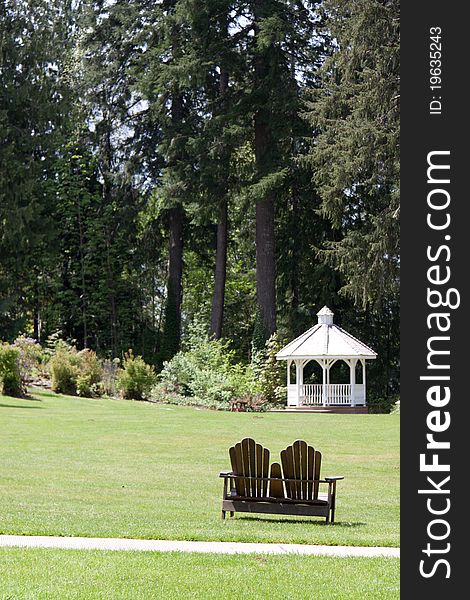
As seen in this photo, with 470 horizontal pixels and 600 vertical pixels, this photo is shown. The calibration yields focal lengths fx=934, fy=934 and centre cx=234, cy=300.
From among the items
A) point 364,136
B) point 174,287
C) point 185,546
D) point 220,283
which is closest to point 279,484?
point 185,546

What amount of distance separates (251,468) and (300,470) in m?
0.54

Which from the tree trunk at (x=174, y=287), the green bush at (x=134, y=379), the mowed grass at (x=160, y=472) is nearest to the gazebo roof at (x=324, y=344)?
the green bush at (x=134, y=379)

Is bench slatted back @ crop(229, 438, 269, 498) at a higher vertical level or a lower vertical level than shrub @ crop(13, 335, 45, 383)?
lower

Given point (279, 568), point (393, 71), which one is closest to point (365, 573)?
point (279, 568)

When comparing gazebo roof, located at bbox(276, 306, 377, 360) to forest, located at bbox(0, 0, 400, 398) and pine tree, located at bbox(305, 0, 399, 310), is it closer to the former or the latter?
forest, located at bbox(0, 0, 400, 398)

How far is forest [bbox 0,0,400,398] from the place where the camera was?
27812 mm

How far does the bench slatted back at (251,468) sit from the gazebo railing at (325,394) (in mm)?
19449

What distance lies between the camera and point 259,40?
→ 29781 millimetres

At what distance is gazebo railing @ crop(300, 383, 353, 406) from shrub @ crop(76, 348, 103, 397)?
21.7 feet

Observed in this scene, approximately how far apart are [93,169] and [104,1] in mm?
6730

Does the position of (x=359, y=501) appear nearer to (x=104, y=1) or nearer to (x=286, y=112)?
(x=286, y=112)

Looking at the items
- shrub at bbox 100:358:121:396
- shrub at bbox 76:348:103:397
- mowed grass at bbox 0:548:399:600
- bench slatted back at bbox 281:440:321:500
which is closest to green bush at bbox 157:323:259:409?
shrub at bbox 100:358:121:396

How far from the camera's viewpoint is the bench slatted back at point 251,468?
998 centimetres

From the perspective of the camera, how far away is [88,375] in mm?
26266
